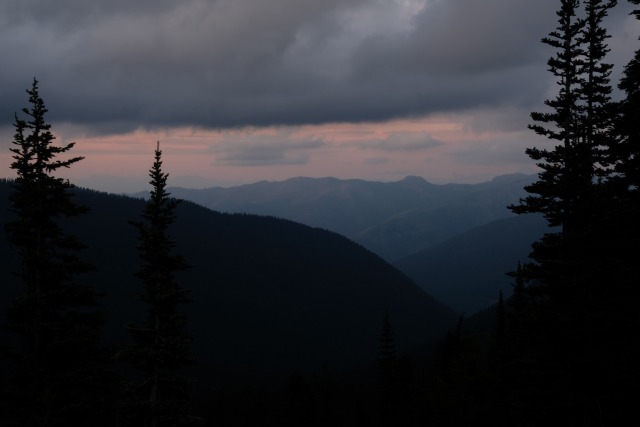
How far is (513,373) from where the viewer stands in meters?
24.5

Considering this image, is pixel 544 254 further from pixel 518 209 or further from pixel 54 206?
pixel 54 206

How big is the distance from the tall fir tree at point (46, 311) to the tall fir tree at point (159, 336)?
293 centimetres

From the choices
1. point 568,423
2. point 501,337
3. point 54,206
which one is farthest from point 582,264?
point 501,337

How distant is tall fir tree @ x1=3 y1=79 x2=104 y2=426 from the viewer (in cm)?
2191

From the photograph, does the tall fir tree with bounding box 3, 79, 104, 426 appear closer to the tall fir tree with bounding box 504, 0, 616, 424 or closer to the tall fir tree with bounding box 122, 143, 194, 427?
the tall fir tree with bounding box 122, 143, 194, 427

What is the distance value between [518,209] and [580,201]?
255 centimetres

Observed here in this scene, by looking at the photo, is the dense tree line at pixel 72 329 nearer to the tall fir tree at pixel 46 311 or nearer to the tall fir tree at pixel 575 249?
the tall fir tree at pixel 46 311

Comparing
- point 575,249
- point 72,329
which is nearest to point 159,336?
point 72,329

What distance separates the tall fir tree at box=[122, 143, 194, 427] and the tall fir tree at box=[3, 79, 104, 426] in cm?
293

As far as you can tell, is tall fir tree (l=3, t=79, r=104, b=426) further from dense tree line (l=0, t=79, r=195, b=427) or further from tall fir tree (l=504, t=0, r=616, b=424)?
tall fir tree (l=504, t=0, r=616, b=424)

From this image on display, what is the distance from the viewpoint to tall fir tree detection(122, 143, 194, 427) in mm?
20578

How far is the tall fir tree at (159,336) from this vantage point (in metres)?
20.6

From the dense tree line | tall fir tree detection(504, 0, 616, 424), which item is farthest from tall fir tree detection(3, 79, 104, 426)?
tall fir tree detection(504, 0, 616, 424)

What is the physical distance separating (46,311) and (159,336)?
16.7 feet
